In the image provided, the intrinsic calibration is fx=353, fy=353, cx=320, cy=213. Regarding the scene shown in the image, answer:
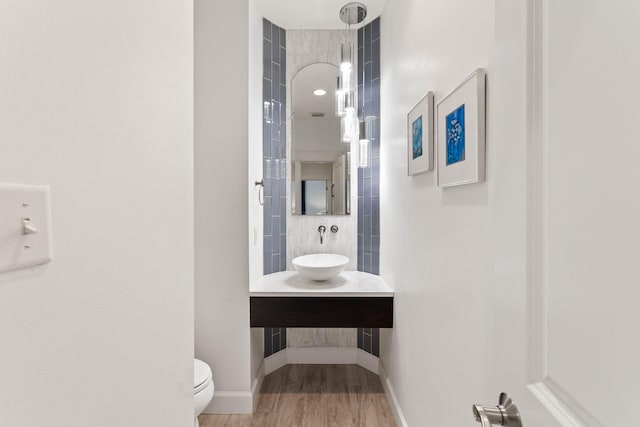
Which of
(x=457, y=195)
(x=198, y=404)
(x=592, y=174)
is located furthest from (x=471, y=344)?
(x=198, y=404)

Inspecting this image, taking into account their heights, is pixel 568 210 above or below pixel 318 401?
above

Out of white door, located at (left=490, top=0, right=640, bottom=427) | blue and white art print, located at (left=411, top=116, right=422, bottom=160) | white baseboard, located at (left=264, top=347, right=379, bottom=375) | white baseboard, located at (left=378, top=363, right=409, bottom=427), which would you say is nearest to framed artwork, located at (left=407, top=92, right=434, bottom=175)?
blue and white art print, located at (left=411, top=116, right=422, bottom=160)

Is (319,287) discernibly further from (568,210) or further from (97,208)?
(568,210)

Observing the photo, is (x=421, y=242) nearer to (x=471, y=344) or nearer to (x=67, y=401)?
(x=471, y=344)

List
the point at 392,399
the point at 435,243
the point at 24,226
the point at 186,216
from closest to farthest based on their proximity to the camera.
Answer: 1. the point at 24,226
2. the point at 186,216
3. the point at 435,243
4. the point at 392,399

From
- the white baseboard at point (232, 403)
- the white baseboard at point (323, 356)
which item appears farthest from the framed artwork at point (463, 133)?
the white baseboard at point (323, 356)

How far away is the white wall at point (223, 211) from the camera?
7.36 ft

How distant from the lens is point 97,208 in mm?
610

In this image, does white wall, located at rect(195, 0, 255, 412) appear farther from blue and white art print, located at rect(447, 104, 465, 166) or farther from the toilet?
blue and white art print, located at rect(447, 104, 465, 166)

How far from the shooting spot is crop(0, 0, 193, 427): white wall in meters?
0.45

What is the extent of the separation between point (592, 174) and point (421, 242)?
124 cm

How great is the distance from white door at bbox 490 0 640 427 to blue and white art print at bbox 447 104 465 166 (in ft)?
1.64

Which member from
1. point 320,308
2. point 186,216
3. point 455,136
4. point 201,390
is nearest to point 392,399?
point 320,308

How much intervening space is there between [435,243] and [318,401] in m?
1.58
